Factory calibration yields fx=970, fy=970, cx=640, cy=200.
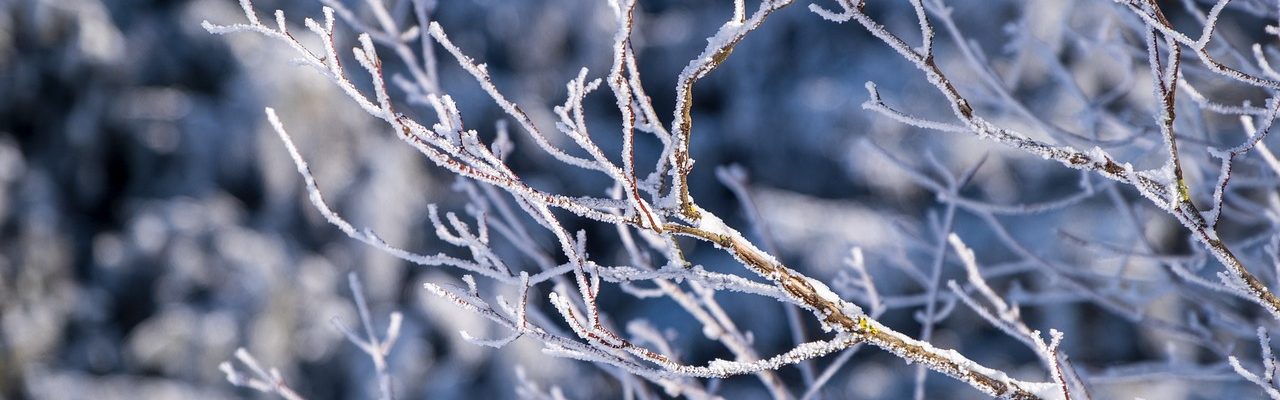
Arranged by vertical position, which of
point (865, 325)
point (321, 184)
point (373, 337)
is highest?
point (321, 184)

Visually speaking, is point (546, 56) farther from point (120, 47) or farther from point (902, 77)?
point (120, 47)

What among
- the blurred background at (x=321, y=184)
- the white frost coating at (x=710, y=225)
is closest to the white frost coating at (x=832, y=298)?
the white frost coating at (x=710, y=225)

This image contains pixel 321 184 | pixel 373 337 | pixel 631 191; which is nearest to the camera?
pixel 631 191

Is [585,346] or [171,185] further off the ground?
[171,185]

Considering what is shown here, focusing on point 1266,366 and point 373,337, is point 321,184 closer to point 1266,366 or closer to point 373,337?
point 373,337

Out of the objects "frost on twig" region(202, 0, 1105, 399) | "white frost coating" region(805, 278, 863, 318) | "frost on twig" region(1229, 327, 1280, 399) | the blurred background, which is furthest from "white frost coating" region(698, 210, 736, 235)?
the blurred background

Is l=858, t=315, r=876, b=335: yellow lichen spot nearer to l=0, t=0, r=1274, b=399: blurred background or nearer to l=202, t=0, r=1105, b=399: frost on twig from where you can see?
l=202, t=0, r=1105, b=399: frost on twig

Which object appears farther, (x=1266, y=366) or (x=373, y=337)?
(x=373, y=337)

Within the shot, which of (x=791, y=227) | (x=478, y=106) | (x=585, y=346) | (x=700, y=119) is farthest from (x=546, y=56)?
(x=585, y=346)

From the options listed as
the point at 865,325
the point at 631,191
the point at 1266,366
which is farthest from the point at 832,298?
the point at 1266,366
